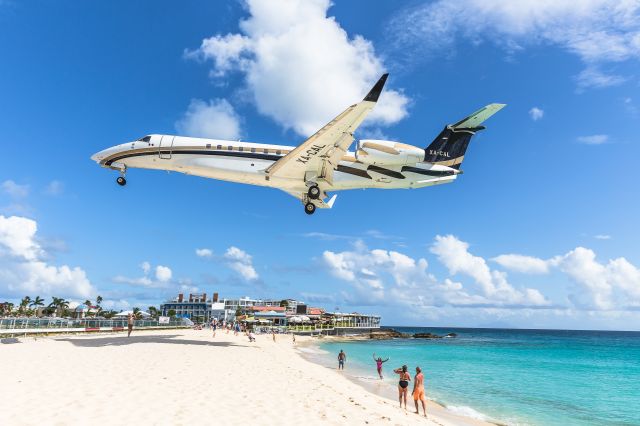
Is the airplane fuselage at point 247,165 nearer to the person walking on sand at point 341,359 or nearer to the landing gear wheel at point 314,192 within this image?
the landing gear wheel at point 314,192

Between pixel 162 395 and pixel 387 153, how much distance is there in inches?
609

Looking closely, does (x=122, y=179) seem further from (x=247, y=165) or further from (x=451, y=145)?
(x=451, y=145)

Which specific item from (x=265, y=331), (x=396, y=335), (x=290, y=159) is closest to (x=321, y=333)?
(x=265, y=331)

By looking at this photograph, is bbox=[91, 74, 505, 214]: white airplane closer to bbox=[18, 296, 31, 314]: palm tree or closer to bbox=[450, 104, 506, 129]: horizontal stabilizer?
bbox=[450, 104, 506, 129]: horizontal stabilizer

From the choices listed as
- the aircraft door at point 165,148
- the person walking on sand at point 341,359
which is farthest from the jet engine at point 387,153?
the person walking on sand at point 341,359

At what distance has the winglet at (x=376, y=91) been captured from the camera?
54.8 feet

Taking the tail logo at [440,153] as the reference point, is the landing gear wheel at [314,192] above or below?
below

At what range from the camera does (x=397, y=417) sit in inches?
464

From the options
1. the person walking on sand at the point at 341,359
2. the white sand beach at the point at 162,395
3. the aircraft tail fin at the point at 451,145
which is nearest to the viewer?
the white sand beach at the point at 162,395

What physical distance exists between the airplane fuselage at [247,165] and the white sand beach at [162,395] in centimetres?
1143

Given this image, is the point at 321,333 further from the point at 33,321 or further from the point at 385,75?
the point at 385,75

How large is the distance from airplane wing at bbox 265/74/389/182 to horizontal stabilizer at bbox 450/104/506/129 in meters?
7.70

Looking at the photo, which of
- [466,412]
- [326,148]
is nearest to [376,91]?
[326,148]

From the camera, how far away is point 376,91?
1720cm
